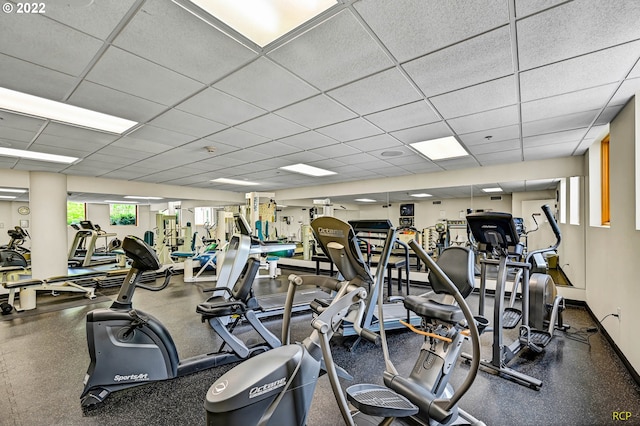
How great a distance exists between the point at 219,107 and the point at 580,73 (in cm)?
291

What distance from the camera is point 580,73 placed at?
2.08 meters

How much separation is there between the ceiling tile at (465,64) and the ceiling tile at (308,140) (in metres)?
1.51

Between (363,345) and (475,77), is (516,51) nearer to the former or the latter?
(475,77)

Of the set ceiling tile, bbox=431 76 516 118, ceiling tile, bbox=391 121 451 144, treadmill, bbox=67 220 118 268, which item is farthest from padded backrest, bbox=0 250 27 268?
ceiling tile, bbox=431 76 516 118

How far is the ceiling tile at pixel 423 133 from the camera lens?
3.27 meters

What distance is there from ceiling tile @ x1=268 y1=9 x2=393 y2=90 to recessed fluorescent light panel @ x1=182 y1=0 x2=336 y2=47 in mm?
93

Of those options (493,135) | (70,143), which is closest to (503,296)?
(493,135)

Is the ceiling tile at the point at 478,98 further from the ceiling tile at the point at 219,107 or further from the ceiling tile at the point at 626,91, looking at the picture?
the ceiling tile at the point at 219,107

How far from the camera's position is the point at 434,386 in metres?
1.89

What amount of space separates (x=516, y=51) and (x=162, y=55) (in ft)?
7.40

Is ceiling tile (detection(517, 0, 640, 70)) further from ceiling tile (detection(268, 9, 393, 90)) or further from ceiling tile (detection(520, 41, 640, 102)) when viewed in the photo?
ceiling tile (detection(268, 9, 393, 90))

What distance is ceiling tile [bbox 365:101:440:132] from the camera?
2742 millimetres

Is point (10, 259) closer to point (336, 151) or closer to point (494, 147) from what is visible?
point (336, 151)

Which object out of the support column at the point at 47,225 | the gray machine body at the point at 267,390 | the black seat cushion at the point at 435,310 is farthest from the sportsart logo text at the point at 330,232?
the support column at the point at 47,225
